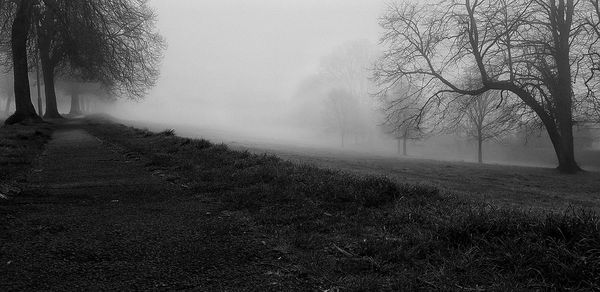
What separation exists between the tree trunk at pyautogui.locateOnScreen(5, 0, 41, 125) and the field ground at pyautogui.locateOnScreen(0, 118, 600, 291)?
55.4 ft

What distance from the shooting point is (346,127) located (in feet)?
209

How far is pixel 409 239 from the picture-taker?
3.76 meters

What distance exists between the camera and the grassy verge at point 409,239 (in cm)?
301

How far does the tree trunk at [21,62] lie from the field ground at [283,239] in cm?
1688

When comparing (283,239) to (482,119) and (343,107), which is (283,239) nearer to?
(482,119)

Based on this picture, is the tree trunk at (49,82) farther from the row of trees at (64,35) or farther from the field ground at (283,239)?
the field ground at (283,239)

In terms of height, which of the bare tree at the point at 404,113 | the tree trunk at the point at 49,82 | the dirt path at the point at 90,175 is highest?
the tree trunk at the point at 49,82

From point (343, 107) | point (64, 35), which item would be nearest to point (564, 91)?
point (64, 35)

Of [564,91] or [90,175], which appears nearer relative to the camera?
[90,175]

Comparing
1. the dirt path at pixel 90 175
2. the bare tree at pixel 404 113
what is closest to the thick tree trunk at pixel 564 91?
the bare tree at pixel 404 113

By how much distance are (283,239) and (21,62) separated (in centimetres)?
2198

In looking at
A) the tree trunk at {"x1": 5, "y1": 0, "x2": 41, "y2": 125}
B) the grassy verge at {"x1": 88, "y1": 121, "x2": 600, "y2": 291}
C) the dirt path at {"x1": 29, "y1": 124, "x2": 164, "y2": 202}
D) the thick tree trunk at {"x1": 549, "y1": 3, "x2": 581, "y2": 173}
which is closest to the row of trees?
the tree trunk at {"x1": 5, "y1": 0, "x2": 41, "y2": 125}

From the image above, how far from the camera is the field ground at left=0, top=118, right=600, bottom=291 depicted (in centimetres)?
299

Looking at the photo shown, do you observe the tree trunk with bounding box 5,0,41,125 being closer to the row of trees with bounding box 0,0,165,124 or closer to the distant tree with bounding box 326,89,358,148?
the row of trees with bounding box 0,0,165,124
